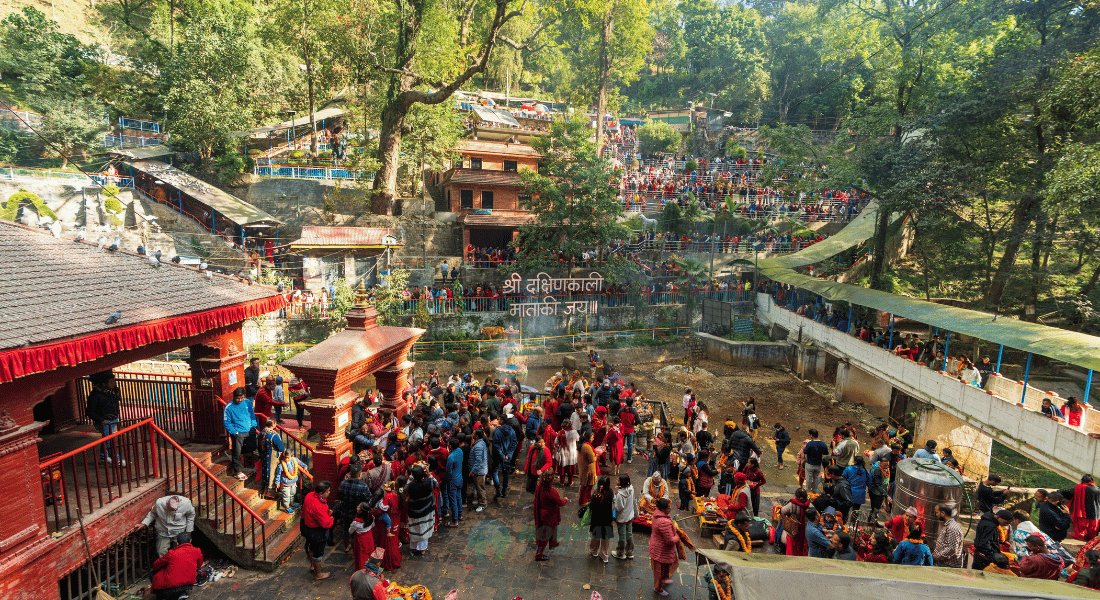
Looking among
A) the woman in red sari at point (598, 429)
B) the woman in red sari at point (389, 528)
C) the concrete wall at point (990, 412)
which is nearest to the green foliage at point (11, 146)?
the woman in red sari at point (389, 528)

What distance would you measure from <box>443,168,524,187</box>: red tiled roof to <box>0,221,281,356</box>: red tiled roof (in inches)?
820

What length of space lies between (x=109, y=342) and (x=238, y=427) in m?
2.68

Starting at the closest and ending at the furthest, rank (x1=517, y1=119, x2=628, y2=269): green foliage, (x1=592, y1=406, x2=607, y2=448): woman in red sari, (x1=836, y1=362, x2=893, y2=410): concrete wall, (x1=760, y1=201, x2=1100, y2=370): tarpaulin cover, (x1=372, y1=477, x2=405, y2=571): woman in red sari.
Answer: (x1=372, y1=477, x2=405, y2=571): woman in red sari → (x1=592, y1=406, x2=607, y2=448): woman in red sari → (x1=760, y1=201, x2=1100, y2=370): tarpaulin cover → (x1=836, y1=362, x2=893, y2=410): concrete wall → (x1=517, y1=119, x2=628, y2=269): green foliage

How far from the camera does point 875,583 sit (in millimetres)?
3779

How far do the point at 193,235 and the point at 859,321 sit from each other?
2869cm

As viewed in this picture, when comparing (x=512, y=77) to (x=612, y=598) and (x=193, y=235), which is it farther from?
(x=612, y=598)

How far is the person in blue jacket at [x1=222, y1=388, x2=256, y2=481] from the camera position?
298 inches

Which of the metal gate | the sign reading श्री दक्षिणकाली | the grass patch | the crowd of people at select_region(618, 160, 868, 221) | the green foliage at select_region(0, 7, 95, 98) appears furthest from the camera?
the crowd of people at select_region(618, 160, 868, 221)

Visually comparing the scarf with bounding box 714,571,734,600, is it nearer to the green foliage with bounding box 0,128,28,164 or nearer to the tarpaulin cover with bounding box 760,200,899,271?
the tarpaulin cover with bounding box 760,200,899,271

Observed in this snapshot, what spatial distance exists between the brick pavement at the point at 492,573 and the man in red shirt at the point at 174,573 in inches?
26.2

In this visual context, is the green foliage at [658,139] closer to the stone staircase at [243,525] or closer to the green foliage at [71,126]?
the green foliage at [71,126]

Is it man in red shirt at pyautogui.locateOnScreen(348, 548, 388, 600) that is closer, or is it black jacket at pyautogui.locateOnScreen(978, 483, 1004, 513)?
man in red shirt at pyautogui.locateOnScreen(348, 548, 388, 600)

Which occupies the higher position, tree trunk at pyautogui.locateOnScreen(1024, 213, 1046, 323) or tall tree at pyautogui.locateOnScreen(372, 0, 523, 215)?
tall tree at pyautogui.locateOnScreen(372, 0, 523, 215)

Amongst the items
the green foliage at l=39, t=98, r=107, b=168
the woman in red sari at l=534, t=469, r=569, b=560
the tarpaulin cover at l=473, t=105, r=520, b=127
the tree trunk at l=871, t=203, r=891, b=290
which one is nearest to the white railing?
the green foliage at l=39, t=98, r=107, b=168
